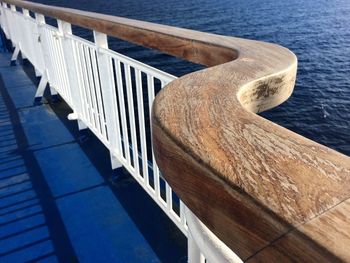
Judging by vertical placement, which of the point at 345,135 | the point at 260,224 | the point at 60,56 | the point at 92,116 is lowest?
the point at 345,135

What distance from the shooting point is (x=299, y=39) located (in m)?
20.7

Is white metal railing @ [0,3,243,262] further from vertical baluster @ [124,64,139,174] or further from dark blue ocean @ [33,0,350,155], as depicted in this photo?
→ dark blue ocean @ [33,0,350,155]

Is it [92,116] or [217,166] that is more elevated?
[217,166]

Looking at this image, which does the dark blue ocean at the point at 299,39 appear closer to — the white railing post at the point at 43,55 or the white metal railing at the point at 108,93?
A: the white railing post at the point at 43,55

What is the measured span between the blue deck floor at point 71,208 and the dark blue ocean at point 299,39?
37.3ft

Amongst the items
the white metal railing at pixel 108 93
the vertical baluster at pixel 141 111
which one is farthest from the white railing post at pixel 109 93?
the vertical baluster at pixel 141 111

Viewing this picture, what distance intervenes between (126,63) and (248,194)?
1.45 meters

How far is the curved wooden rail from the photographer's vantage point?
0.29 meters

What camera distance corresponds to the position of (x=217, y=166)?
38 centimetres

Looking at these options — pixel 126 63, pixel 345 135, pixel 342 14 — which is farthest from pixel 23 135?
pixel 342 14

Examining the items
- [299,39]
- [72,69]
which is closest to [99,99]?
[72,69]

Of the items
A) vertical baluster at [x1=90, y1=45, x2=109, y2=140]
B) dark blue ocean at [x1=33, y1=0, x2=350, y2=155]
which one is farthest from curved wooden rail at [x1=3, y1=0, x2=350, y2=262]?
dark blue ocean at [x1=33, y1=0, x2=350, y2=155]

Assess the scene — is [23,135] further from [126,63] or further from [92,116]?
[126,63]

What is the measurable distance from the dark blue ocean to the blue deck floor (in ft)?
37.3
